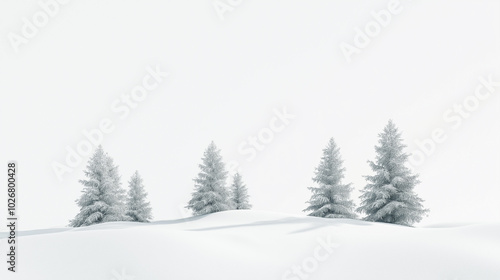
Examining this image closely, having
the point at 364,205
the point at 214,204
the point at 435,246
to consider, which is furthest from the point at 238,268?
the point at 214,204

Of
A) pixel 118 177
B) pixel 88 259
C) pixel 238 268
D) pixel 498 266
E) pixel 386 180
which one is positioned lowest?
pixel 498 266

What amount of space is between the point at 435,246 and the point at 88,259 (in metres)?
8.24

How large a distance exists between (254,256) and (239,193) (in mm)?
22188

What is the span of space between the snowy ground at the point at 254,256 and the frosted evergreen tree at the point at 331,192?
13.7 m

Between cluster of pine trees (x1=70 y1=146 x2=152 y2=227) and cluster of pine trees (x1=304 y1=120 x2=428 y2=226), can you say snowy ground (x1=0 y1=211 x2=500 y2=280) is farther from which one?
cluster of pine trees (x1=70 y1=146 x2=152 y2=227)

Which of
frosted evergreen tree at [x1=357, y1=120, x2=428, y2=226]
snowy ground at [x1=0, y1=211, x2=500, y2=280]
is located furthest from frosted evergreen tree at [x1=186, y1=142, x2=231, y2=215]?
snowy ground at [x1=0, y1=211, x2=500, y2=280]

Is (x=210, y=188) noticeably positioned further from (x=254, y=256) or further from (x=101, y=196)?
(x=254, y=256)

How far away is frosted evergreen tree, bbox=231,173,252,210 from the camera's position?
31275mm

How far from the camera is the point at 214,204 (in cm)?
2617

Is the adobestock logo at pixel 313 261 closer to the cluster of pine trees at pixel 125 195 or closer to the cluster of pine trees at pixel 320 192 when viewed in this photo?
the cluster of pine trees at pixel 320 192

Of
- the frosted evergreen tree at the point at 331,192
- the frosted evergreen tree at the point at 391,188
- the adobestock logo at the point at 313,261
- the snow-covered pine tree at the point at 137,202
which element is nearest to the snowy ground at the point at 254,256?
the adobestock logo at the point at 313,261

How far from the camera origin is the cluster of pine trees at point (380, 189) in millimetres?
21703

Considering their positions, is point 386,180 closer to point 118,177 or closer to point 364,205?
point 364,205

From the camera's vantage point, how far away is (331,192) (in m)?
25.5
